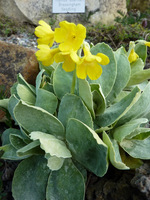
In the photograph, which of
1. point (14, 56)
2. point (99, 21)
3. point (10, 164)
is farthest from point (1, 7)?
point (10, 164)

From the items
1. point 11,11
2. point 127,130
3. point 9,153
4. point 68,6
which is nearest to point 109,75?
point 127,130

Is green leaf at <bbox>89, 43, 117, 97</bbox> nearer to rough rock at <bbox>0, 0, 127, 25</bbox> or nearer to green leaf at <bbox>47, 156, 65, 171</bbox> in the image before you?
green leaf at <bbox>47, 156, 65, 171</bbox>

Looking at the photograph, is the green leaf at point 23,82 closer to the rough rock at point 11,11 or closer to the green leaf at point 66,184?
the green leaf at point 66,184

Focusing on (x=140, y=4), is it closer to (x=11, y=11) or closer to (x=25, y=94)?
(x=11, y=11)

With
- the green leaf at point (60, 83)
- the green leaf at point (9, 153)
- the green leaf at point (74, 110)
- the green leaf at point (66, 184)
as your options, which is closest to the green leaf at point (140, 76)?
the green leaf at point (60, 83)

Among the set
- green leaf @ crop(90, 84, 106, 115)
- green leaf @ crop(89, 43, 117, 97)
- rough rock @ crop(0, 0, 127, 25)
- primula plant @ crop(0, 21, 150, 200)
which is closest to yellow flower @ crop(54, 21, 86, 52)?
primula plant @ crop(0, 21, 150, 200)

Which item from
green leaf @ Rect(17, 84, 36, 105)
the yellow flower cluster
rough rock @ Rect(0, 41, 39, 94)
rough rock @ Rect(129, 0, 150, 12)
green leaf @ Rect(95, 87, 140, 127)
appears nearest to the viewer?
the yellow flower cluster
